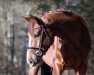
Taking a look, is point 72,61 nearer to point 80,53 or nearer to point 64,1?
point 80,53

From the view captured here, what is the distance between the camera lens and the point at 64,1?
23.9m

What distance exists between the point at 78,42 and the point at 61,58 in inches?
15.3

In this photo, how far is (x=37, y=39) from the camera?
6.71m

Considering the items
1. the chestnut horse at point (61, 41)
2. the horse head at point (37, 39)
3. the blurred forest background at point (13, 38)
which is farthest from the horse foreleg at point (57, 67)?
the blurred forest background at point (13, 38)

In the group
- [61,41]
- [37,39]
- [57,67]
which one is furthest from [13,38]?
[37,39]

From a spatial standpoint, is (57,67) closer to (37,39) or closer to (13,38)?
(37,39)

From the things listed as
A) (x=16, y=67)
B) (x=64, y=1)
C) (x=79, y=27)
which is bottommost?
(x=16, y=67)

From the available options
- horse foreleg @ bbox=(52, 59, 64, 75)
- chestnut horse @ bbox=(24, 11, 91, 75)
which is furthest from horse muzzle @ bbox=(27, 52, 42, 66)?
horse foreleg @ bbox=(52, 59, 64, 75)

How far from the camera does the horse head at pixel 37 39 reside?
264 inches

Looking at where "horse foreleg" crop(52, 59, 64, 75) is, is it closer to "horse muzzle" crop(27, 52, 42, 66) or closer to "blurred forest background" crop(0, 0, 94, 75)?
"horse muzzle" crop(27, 52, 42, 66)

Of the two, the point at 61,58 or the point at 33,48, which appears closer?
the point at 33,48

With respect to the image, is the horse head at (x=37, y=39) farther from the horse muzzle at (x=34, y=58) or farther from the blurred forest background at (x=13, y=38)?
the blurred forest background at (x=13, y=38)

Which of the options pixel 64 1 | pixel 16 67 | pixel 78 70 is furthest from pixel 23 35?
pixel 78 70

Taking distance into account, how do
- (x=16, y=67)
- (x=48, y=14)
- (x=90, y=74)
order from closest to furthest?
(x=48, y=14) < (x=90, y=74) < (x=16, y=67)
